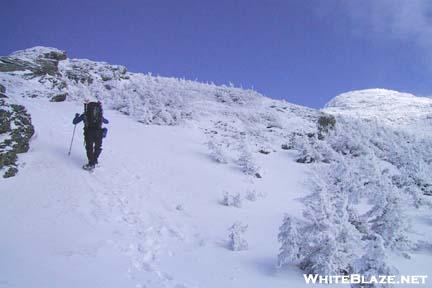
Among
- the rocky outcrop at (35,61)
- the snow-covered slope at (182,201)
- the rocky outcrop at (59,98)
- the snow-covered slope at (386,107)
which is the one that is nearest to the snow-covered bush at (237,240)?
the snow-covered slope at (182,201)

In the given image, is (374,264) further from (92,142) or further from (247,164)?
(247,164)

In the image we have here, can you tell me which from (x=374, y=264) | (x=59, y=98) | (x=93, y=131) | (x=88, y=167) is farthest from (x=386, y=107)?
(x=374, y=264)

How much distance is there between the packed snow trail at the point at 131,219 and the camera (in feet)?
18.7

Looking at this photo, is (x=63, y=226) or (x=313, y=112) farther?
(x=313, y=112)

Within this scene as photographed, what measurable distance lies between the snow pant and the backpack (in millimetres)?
143

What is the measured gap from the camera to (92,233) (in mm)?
6914

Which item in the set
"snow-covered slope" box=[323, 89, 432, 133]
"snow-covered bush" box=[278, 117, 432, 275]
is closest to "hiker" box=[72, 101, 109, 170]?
"snow-covered bush" box=[278, 117, 432, 275]

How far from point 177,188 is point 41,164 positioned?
138 inches

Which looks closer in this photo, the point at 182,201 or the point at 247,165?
the point at 182,201

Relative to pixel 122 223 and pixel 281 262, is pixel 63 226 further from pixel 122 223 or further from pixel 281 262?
pixel 281 262

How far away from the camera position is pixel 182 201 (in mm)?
9820

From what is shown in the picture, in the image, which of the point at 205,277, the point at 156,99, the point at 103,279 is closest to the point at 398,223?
the point at 205,277

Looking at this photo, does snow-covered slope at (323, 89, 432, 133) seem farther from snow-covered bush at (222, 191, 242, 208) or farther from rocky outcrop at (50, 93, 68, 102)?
snow-covered bush at (222, 191, 242, 208)

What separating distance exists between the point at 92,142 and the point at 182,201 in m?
2.97
